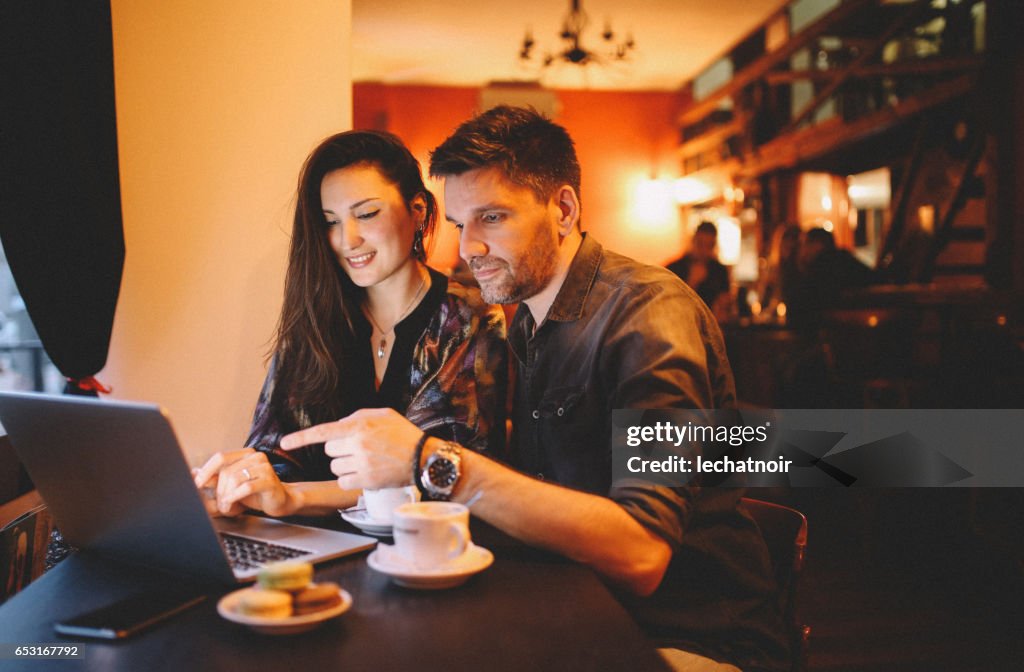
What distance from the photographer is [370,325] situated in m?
1.90

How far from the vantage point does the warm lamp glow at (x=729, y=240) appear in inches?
321

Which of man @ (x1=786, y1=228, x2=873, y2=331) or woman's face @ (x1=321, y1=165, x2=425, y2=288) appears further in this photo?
man @ (x1=786, y1=228, x2=873, y2=331)

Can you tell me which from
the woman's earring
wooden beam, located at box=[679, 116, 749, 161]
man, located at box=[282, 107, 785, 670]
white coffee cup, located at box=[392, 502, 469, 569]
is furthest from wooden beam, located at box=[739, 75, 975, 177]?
white coffee cup, located at box=[392, 502, 469, 569]

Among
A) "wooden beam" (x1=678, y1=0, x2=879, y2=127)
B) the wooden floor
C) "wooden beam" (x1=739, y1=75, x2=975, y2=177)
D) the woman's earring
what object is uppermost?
"wooden beam" (x1=678, y1=0, x2=879, y2=127)

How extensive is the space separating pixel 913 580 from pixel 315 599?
3.05 meters

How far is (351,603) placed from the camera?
90cm

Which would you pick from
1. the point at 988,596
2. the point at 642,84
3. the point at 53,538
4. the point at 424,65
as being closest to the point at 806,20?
the point at 642,84

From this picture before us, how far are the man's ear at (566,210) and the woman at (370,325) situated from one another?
347 mm

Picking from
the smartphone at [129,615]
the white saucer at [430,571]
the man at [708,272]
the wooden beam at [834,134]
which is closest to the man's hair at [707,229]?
the man at [708,272]

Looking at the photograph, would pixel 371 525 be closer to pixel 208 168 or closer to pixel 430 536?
pixel 430 536

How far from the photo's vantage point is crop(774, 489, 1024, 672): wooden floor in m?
2.54

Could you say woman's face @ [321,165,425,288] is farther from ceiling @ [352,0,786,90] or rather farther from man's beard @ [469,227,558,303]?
ceiling @ [352,0,786,90]

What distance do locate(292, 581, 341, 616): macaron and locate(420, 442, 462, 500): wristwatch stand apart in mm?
258

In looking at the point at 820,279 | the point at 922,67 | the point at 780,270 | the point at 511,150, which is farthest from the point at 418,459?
the point at 780,270
